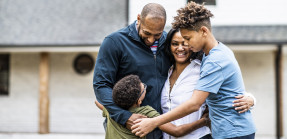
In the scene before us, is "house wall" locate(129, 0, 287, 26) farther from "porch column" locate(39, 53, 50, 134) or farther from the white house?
"porch column" locate(39, 53, 50, 134)

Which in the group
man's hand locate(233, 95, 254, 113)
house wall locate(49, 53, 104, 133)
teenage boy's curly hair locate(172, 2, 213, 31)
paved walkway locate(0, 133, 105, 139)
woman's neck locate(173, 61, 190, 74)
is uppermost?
teenage boy's curly hair locate(172, 2, 213, 31)

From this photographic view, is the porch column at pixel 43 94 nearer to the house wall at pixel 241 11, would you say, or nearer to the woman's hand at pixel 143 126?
the house wall at pixel 241 11

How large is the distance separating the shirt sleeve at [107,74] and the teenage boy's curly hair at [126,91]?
69 millimetres

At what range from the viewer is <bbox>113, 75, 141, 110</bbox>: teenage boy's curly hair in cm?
272

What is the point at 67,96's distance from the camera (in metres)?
11.6

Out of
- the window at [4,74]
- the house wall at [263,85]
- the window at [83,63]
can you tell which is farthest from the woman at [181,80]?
the window at [4,74]


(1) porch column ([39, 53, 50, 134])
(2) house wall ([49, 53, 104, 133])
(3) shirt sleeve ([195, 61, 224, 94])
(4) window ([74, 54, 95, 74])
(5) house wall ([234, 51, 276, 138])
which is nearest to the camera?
(3) shirt sleeve ([195, 61, 224, 94])

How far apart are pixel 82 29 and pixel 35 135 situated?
3967mm

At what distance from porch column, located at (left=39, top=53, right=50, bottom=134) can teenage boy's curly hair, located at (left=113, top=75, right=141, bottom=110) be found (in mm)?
8641

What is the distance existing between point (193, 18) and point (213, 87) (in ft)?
1.93

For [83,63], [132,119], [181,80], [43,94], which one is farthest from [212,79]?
[83,63]

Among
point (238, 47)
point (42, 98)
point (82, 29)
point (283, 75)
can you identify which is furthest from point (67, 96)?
point (283, 75)

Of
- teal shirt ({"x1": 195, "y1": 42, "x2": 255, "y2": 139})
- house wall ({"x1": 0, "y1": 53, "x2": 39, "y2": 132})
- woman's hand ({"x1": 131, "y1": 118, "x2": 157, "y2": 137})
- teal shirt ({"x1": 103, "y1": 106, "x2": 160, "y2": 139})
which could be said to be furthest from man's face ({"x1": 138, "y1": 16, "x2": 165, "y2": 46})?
house wall ({"x1": 0, "y1": 53, "x2": 39, "y2": 132})

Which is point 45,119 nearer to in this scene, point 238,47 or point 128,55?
point 238,47
